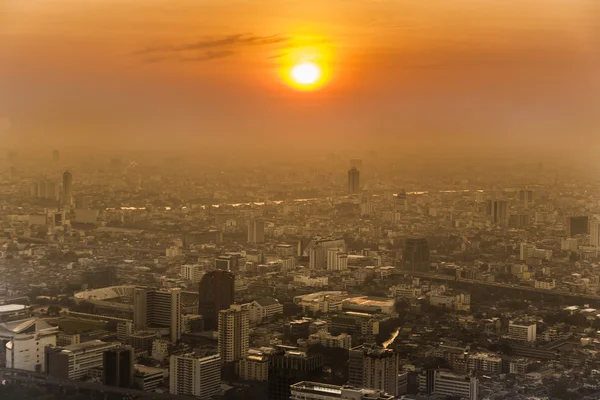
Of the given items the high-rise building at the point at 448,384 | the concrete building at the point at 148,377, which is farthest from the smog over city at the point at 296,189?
the high-rise building at the point at 448,384

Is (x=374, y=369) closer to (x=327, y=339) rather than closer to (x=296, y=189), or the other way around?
(x=327, y=339)

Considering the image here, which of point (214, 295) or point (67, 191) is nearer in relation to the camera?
point (214, 295)

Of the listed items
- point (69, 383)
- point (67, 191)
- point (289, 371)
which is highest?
point (67, 191)

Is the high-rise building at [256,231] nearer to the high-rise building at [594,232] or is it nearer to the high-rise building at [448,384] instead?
the high-rise building at [448,384]

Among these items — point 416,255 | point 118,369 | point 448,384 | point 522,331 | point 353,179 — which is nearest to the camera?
point 448,384

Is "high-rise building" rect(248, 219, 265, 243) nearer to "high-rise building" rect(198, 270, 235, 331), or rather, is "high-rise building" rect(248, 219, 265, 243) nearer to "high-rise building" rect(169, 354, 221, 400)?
"high-rise building" rect(198, 270, 235, 331)

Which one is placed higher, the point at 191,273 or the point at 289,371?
the point at 191,273

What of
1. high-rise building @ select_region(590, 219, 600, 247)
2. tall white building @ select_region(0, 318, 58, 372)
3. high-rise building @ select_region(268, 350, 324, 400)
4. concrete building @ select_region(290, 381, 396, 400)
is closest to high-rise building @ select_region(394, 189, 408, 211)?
high-rise building @ select_region(590, 219, 600, 247)

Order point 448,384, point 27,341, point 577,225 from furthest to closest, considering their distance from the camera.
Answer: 1. point 577,225
2. point 27,341
3. point 448,384

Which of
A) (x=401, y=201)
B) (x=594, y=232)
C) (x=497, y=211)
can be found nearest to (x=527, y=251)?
(x=497, y=211)
